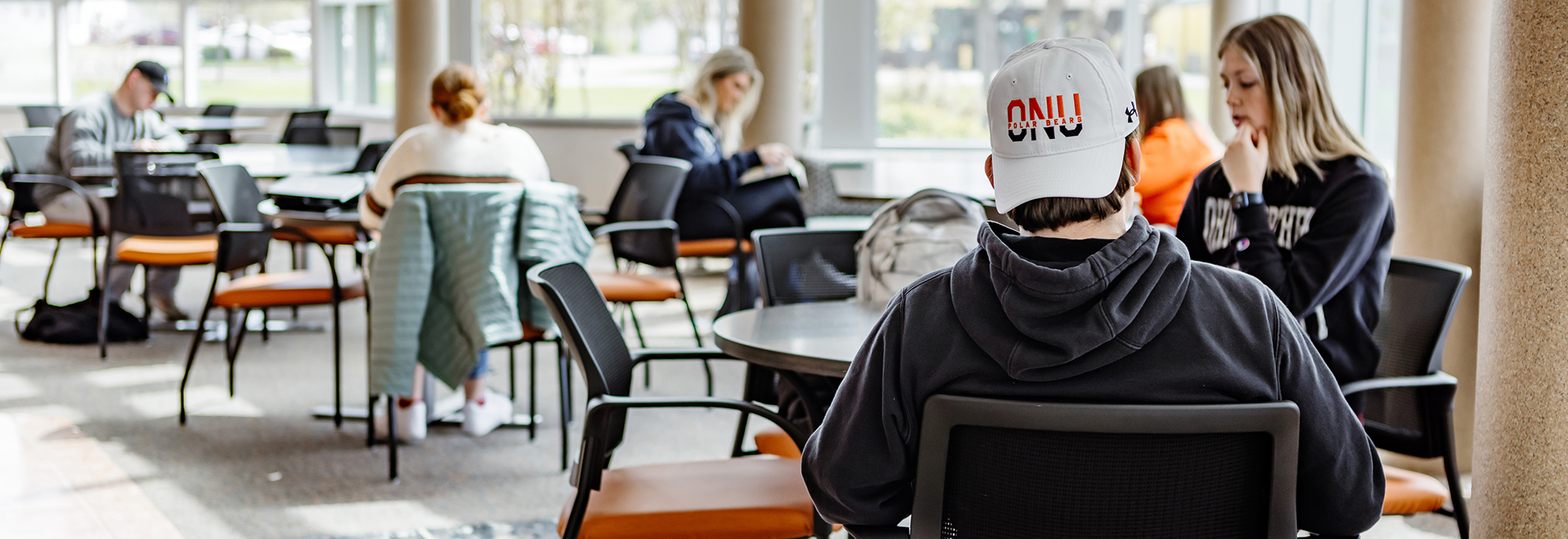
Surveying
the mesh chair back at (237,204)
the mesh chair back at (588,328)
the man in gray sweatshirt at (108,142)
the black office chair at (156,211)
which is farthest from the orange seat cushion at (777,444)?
the man in gray sweatshirt at (108,142)

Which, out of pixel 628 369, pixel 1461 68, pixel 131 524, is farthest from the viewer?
pixel 1461 68

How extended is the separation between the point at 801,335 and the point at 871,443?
45.6 inches

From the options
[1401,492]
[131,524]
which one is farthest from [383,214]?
[1401,492]

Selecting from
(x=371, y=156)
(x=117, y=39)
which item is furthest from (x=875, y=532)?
(x=117, y=39)

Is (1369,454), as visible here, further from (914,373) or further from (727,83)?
(727,83)

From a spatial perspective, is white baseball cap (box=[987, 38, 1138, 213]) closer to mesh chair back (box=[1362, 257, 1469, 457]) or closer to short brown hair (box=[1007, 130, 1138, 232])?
short brown hair (box=[1007, 130, 1138, 232])

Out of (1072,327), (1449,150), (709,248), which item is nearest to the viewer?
(1072,327)

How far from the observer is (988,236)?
1386 mm

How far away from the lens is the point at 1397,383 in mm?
2578

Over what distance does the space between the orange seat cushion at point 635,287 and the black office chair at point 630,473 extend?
78.6 inches

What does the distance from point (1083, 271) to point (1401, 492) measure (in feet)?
4.74

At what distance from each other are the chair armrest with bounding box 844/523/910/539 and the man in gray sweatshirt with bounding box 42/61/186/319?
547cm

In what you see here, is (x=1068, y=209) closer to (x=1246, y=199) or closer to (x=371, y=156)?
(x=1246, y=199)

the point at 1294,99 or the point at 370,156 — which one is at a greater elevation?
the point at 1294,99
